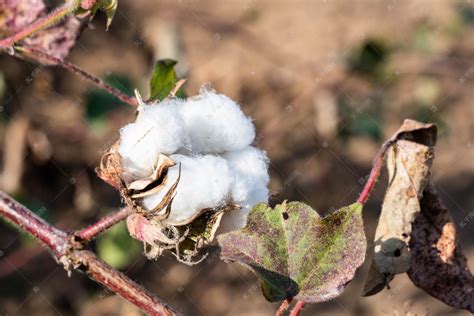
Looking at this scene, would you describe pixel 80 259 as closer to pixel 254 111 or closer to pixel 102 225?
pixel 102 225

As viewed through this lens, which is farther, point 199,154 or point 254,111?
point 254,111

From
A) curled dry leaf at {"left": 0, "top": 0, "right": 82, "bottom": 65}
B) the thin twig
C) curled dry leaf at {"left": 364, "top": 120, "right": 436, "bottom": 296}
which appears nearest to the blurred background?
curled dry leaf at {"left": 0, "top": 0, "right": 82, "bottom": 65}

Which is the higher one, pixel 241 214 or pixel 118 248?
pixel 241 214

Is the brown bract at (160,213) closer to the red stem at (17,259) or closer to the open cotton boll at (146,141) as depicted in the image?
the open cotton boll at (146,141)

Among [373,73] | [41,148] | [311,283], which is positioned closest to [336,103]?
[373,73]

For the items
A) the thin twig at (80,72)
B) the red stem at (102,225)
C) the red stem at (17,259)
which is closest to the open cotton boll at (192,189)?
the red stem at (102,225)

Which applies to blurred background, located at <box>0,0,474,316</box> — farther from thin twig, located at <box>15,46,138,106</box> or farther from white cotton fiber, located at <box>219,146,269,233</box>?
white cotton fiber, located at <box>219,146,269,233</box>

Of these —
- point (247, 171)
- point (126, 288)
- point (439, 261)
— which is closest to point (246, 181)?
point (247, 171)
